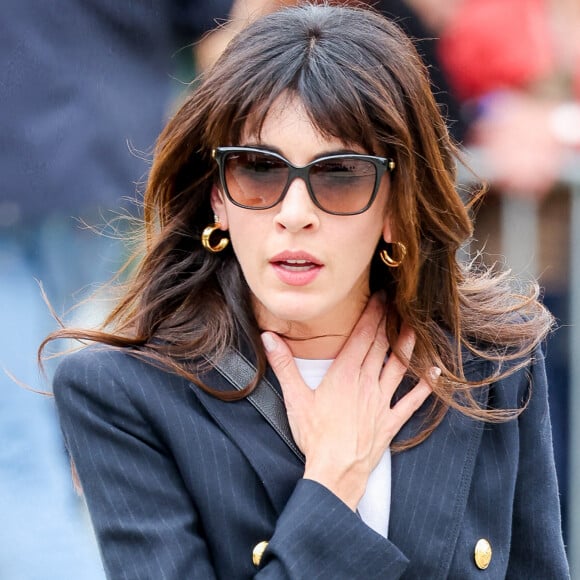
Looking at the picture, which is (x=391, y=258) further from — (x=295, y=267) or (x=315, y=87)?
(x=315, y=87)

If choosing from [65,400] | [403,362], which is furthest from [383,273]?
[65,400]

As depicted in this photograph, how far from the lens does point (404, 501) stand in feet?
7.65

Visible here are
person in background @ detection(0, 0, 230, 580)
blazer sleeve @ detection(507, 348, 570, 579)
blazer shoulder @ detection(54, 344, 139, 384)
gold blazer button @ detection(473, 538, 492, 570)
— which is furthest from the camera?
person in background @ detection(0, 0, 230, 580)

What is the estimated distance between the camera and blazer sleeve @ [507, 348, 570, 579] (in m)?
2.55

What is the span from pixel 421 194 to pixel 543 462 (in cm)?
66

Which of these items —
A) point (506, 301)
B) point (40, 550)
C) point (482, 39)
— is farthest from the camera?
point (482, 39)

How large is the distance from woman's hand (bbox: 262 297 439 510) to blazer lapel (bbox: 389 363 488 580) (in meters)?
0.06

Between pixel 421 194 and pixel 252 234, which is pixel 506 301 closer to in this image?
pixel 421 194

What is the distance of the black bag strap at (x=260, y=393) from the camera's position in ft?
7.64

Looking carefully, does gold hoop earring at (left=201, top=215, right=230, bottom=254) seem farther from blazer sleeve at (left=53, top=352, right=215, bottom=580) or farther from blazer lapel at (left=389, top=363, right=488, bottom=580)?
blazer lapel at (left=389, top=363, right=488, bottom=580)

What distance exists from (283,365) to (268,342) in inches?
2.5

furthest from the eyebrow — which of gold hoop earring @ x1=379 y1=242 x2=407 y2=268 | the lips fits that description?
gold hoop earring @ x1=379 y1=242 x2=407 y2=268

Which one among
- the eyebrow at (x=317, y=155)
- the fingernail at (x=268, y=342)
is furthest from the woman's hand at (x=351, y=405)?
the eyebrow at (x=317, y=155)

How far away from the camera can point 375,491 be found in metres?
2.37
